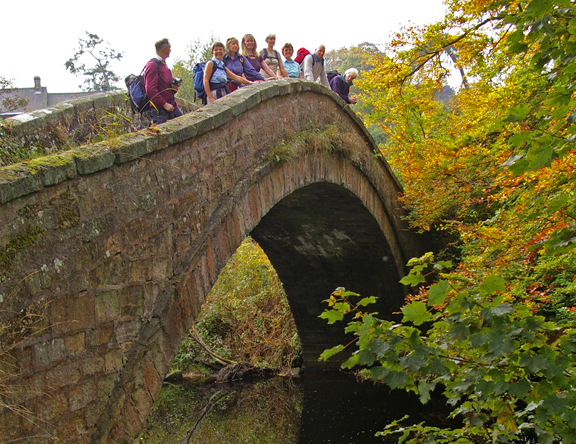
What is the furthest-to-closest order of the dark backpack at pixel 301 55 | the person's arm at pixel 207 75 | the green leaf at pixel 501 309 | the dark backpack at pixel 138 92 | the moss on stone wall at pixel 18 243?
1. the dark backpack at pixel 301 55
2. the person's arm at pixel 207 75
3. the dark backpack at pixel 138 92
4. the moss on stone wall at pixel 18 243
5. the green leaf at pixel 501 309

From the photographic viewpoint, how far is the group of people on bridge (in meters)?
5.42

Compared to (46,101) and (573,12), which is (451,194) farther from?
(46,101)

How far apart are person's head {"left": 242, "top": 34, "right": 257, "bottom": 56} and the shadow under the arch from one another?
2087mm

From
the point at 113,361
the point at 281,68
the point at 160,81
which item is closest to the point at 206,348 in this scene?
the point at 281,68

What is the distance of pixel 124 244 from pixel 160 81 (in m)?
2.38

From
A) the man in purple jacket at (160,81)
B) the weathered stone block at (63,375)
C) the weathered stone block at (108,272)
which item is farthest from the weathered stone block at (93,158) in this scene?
the man in purple jacket at (160,81)

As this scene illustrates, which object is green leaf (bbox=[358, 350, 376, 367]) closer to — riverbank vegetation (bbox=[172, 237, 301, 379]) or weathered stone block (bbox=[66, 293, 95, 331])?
weathered stone block (bbox=[66, 293, 95, 331])

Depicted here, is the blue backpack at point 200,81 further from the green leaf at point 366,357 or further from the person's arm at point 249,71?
the green leaf at point 366,357

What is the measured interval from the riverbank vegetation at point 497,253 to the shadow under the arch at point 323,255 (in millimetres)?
1170

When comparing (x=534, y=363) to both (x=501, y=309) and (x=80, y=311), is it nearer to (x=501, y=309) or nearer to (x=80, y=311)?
(x=501, y=309)

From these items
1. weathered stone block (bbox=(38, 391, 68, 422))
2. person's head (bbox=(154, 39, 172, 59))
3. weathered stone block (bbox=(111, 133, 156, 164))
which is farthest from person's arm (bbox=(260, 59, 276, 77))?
weathered stone block (bbox=(38, 391, 68, 422))

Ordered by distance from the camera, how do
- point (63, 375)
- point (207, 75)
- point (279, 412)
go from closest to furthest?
point (63, 375)
point (207, 75)
point (279, 412)

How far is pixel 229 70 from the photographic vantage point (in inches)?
265

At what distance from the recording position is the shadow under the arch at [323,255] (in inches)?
377
